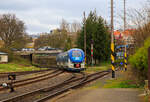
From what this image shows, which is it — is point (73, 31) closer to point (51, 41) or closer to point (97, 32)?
point (51, 41)

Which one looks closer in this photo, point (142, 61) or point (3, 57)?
point (142, 61)

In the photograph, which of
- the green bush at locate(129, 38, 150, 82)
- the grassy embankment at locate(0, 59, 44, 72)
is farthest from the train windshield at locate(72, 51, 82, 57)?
the green bush at locate(129, 38, 150, 82)

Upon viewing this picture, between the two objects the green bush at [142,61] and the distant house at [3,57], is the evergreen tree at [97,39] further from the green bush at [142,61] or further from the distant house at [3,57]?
the green bush at [142,61]

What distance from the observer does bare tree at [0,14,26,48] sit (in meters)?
58.7

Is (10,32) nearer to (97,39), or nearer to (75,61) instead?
(97,39)

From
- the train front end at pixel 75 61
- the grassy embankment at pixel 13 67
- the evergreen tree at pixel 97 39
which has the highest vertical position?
the evergreen tree at pixel 97 39

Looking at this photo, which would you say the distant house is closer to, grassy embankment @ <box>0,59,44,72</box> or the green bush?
grassy embankment @ <box>0,59,44,72</box>

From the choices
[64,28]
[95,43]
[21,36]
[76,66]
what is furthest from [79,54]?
[64,28]

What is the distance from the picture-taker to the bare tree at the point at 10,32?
58666 mm

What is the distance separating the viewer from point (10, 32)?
59.3 metres

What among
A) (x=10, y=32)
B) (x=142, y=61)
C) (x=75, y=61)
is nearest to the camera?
(x=142, y=61)

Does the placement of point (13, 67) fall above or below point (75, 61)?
below

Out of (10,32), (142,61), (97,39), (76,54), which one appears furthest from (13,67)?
(142,61)

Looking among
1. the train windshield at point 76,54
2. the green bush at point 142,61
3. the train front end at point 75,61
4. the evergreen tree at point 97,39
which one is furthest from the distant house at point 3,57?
the green bush at point 142,61
